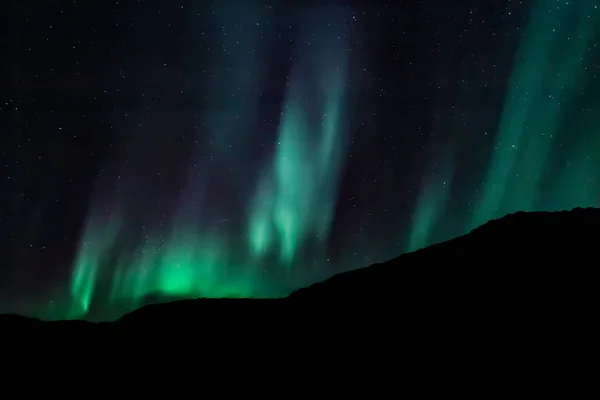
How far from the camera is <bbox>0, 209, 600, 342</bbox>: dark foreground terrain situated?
32.0 feet

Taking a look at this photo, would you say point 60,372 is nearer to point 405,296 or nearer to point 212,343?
point 212,343

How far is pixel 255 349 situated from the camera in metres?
12.3

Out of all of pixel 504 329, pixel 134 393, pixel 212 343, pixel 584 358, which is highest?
pixel 212 343

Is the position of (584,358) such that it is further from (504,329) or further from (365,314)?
(365,314)

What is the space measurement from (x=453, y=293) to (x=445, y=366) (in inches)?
154

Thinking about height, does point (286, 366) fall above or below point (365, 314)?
below

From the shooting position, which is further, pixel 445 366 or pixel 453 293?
pixel 453 293

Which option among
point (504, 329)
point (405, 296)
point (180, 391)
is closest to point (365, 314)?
point (405, 296)

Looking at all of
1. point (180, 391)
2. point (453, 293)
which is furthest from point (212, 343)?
point (453, 293)

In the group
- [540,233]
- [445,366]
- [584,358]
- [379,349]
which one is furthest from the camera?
[540,233]

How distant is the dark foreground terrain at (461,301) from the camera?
9.77 m

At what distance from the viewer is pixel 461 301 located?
38.6 ft

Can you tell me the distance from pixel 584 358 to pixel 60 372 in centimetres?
1301

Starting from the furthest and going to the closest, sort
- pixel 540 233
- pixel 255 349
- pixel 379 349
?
pixel 540 233, pixel 255 349, pixel 379 349
